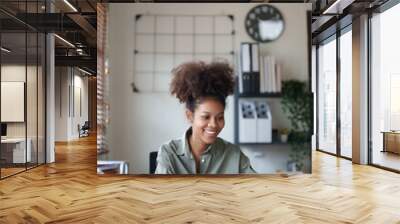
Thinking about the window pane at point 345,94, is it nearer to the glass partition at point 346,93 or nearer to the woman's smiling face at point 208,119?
the glass partition at point 346,93

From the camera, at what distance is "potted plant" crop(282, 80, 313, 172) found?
5488 millimetres

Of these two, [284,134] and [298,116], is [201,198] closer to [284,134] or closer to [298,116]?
[284,134]

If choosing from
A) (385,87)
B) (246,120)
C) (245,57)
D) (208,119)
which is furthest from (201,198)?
(385,87)

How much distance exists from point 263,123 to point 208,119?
0.78 meters

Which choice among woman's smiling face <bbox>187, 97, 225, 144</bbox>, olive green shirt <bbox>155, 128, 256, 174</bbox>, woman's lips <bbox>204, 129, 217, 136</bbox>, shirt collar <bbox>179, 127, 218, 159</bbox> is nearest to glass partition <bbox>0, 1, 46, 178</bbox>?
olive green shirt <bbox>155, 128, 256, 174</bbox>

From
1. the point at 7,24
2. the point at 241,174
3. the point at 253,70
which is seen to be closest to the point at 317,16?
the point at 253,70

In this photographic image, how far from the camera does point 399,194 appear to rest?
188 inches

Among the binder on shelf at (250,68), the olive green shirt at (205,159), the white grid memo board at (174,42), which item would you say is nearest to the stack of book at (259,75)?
the binder on shelf at (250,68)

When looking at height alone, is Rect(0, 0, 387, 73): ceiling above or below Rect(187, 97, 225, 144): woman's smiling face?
above

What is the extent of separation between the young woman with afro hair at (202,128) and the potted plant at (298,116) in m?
0.71

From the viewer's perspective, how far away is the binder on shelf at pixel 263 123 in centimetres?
543

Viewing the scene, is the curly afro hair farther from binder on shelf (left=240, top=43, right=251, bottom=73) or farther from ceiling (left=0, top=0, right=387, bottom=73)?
ceiling (left=0, top=0, right=387, bottom=73)

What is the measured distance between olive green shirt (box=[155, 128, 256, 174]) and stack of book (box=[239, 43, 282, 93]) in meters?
0.87

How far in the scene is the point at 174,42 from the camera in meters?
5.48
